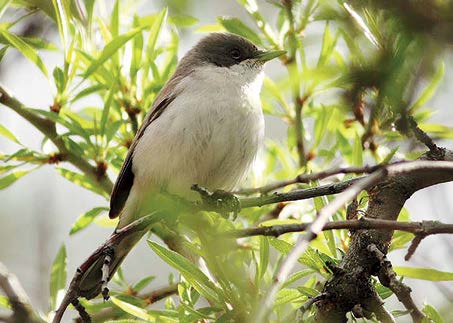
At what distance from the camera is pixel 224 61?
4.78 metres

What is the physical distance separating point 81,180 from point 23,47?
2.41 feet

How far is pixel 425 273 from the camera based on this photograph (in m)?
2.54

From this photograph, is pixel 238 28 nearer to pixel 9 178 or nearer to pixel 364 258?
pixel 9 178

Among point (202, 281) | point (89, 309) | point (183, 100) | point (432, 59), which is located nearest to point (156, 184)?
point (183, 100)

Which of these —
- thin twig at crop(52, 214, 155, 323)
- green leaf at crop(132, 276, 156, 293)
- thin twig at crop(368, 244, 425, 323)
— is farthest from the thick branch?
green leaf at crop(132, 276, 156, 293)

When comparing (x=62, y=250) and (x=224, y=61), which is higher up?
(x=224, y=61)

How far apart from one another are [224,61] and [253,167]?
1040 mm

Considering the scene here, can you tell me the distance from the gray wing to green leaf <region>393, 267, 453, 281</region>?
160 centimetres

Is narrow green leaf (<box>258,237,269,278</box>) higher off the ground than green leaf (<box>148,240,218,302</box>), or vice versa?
narrow green leaf (<box>258,237,269,278</box>)

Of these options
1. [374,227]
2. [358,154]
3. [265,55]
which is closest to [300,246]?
[374,227]

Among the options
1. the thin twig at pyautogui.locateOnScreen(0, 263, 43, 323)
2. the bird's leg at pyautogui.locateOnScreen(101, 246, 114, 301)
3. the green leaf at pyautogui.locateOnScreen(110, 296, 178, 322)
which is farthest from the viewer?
the green leaf at pyautogui.locateOnScreen(110, 296, 178, 322)

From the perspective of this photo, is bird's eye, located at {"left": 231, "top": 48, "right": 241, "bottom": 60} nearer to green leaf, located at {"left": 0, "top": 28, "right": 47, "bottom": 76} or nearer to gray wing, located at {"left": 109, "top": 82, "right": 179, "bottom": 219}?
gray wing, located at {"left": 109, "top": 82, "right": 179, "bottom": 219}

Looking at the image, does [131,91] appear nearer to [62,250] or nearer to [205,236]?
[62,250]

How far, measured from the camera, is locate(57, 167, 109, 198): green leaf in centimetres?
361
